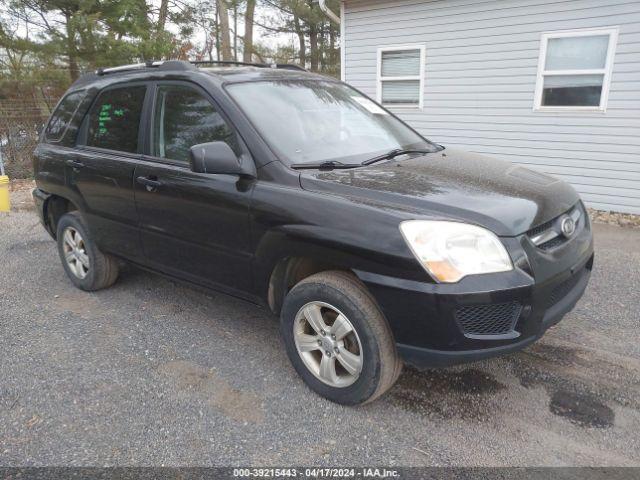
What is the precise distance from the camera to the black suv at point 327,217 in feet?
7.65

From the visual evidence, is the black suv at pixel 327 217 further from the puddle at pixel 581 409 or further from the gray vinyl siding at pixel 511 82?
the gray vinyl siding at pixel 511 82

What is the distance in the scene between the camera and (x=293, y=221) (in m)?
2.67

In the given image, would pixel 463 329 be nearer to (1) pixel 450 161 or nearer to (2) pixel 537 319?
(2) pixel 537 319

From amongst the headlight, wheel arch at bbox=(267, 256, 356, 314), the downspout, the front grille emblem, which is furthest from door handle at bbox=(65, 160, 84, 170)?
the downspout

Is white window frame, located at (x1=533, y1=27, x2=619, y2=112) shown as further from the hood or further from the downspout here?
the hood

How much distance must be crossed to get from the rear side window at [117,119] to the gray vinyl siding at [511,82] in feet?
20.8

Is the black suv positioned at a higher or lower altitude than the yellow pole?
higher

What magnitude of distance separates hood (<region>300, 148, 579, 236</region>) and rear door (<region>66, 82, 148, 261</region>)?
157 centimetres

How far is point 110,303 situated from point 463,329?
122 inches

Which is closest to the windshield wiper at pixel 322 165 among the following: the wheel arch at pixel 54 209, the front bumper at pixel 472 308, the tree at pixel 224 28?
the front bumper at pixel 472 308

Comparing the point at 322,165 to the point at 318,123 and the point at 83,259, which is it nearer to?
the point at 318,123

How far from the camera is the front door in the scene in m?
3.00

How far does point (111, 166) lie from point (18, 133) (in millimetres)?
8605

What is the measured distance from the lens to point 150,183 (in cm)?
339
